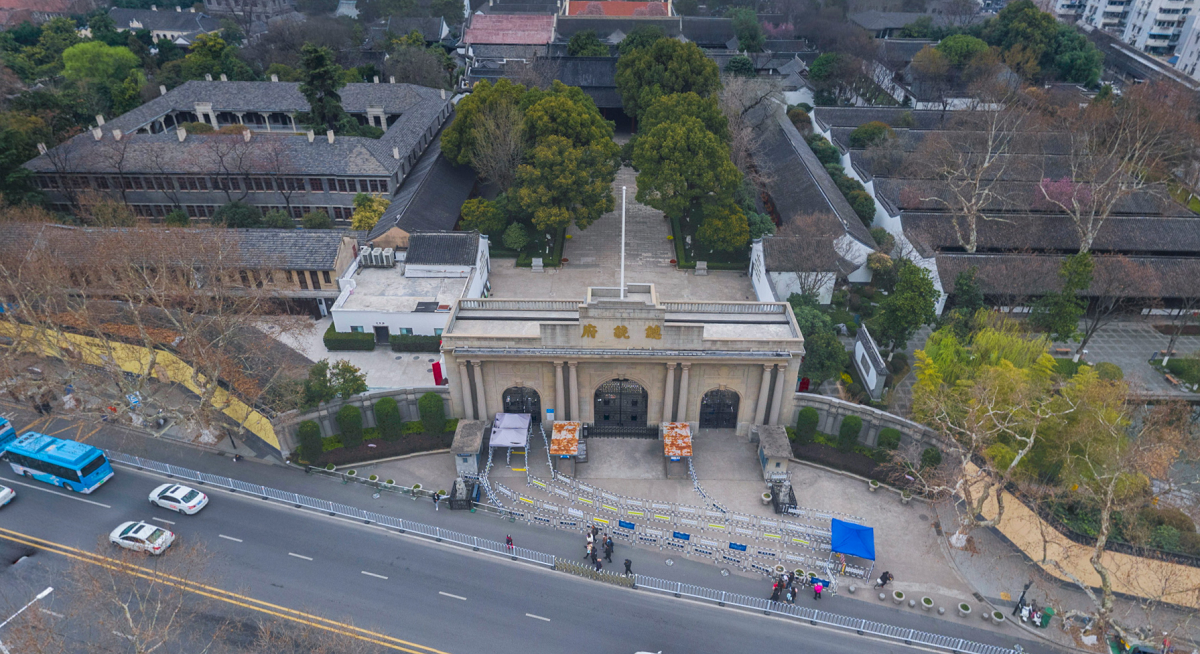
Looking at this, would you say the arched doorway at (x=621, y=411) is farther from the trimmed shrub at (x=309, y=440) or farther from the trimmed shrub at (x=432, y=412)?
the trimmed shrub at (x=309, y=440)

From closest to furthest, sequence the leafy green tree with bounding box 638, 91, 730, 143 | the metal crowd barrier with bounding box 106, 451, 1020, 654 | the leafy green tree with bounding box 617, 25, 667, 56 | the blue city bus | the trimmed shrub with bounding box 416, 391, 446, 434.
A: the metal crowd barrier with bounding box 106, 451, 1020, 654
the blue city bus
the trimmed shrub with bounding box 416, 391, 446, 434
the leafy green tree with bounding box 638, 91, 730, 143
the leafy green tree with bounding box 617, 25, 667, 56

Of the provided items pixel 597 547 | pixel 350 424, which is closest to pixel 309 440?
pixel 350 424

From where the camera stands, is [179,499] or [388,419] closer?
[179,499]

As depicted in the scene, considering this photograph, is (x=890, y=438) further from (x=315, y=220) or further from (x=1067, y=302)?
(x=315, y=220)

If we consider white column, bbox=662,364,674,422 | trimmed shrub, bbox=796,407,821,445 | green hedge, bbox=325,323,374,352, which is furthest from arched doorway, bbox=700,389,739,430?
green hedge, bbox=325,323,374,352

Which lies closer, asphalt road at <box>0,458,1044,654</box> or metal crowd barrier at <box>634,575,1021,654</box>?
metal crowd barrier at <box>634,575,1021,654</box>

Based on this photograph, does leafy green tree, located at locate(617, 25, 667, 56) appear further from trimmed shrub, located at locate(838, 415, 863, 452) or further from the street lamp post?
the street lamp post

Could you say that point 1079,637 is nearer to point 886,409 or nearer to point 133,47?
point 886,409
